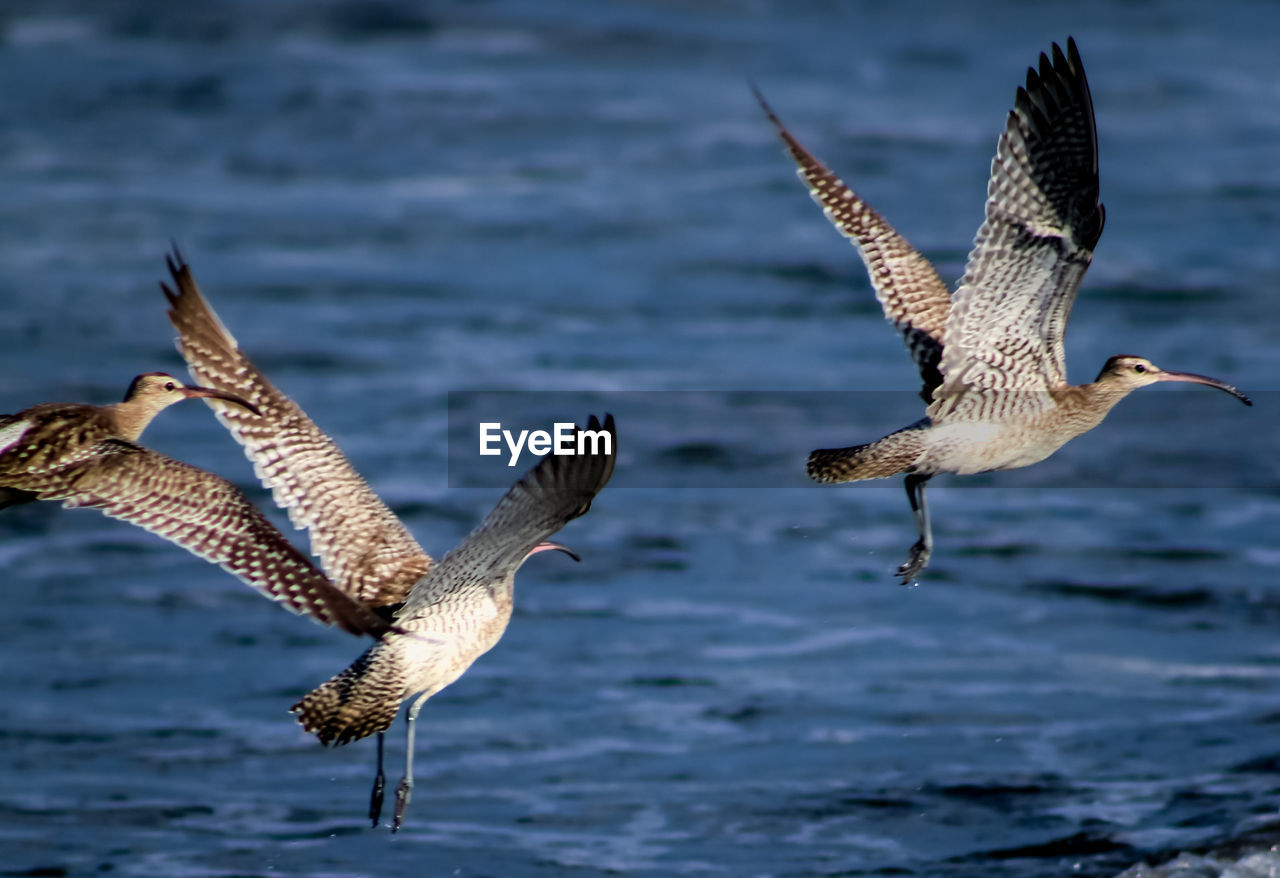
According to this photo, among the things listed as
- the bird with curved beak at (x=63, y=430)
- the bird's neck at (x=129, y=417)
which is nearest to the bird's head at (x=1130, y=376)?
the bird with curved beak at (x=63, y=430)

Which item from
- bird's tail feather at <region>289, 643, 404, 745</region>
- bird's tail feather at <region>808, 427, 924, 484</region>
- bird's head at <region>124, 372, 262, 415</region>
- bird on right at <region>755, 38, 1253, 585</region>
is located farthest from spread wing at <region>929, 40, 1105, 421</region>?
bird's head at <region>124, 372, 262, 415</region>

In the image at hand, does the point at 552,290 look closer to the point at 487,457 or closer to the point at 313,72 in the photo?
the point at 487,457

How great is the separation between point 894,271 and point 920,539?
68.8 inches

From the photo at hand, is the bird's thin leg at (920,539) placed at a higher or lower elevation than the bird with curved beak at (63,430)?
higher

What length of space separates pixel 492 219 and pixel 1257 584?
1003 cm

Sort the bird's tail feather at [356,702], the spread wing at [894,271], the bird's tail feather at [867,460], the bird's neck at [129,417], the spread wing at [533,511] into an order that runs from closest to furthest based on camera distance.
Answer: the spread wing at [533,511] < the bird's tail feather at [867,460] < the bird's tail feather at [356,702] < the bird's neck at [129,417] < the spread wing at [894,271]

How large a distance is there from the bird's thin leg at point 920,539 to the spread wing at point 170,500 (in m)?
2.23

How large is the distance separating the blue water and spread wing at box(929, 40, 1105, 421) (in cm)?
311

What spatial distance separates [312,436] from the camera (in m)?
7.94

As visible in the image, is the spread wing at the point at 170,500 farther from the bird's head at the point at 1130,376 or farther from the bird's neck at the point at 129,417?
the bird's head at the point at 1130,376

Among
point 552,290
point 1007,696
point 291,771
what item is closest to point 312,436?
point 291,771

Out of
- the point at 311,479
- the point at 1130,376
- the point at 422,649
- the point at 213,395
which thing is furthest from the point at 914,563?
the point at 213,395

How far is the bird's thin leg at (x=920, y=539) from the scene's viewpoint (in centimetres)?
643

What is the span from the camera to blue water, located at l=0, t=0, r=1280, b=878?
9797 mm
